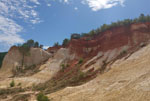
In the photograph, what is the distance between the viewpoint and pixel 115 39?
27.7 m

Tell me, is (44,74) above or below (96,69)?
below

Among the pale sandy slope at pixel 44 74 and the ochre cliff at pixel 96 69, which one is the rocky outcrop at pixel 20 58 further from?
the pale sandy slope at pixel 44 74

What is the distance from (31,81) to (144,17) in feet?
93.3

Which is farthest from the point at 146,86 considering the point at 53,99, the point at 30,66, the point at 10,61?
the point at 10,61

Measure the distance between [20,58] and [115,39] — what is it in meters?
27.8

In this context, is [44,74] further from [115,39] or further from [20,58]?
[115,39]

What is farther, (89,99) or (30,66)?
(30,66)

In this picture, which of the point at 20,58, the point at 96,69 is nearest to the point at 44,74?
the point at 20,58

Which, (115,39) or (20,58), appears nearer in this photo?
(115,39)

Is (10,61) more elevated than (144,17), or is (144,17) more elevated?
(144,17)

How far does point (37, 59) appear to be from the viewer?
127 feet

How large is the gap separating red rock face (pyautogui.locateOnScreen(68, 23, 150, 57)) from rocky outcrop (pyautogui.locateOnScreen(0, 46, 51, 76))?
34.3 ft

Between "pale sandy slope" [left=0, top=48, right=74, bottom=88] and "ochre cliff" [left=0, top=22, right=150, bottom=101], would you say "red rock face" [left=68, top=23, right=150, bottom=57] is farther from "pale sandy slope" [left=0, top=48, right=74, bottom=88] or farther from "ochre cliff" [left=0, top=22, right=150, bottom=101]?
"pale sandy slope" [left=0, top=48, right=74, bottom=88]

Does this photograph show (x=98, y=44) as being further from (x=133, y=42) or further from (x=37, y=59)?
(x=37, y=59)
